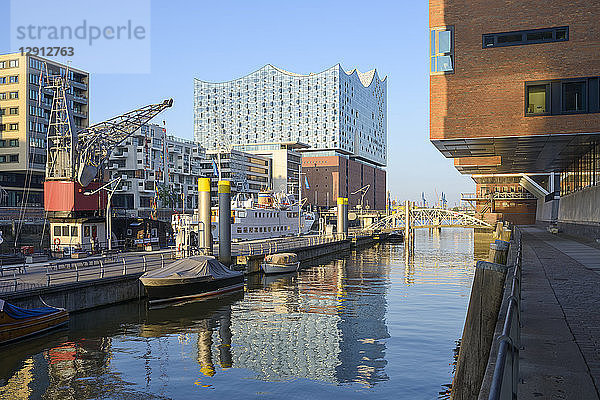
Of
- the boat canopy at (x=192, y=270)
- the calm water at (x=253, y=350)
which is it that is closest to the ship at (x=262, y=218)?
the boat canopy at (x=192, y=270)

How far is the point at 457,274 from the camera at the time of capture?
55156 mm

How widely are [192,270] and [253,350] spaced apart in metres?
15.4

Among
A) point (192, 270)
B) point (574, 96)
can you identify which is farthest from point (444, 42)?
point (192, 270)

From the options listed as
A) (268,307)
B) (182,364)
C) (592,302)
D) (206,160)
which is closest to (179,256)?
(268,307)

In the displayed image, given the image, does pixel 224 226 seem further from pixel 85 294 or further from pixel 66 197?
pixel 66 197

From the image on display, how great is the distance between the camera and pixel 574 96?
33.2 metres

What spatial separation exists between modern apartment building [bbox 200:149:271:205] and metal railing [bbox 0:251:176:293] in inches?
4613

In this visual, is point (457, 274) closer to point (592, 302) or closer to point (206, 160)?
point (592, 302)

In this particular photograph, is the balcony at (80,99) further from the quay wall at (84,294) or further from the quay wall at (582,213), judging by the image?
the quay wall at (582,213)

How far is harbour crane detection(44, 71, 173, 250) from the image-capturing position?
5316cm

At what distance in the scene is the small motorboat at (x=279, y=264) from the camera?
54531 mm

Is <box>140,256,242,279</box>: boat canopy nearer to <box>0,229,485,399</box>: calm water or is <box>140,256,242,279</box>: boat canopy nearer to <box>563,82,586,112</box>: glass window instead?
<box>0,229,485,399</box>: calm water

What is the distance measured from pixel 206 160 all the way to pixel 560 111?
154 m

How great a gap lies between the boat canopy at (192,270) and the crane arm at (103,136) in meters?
22.1
